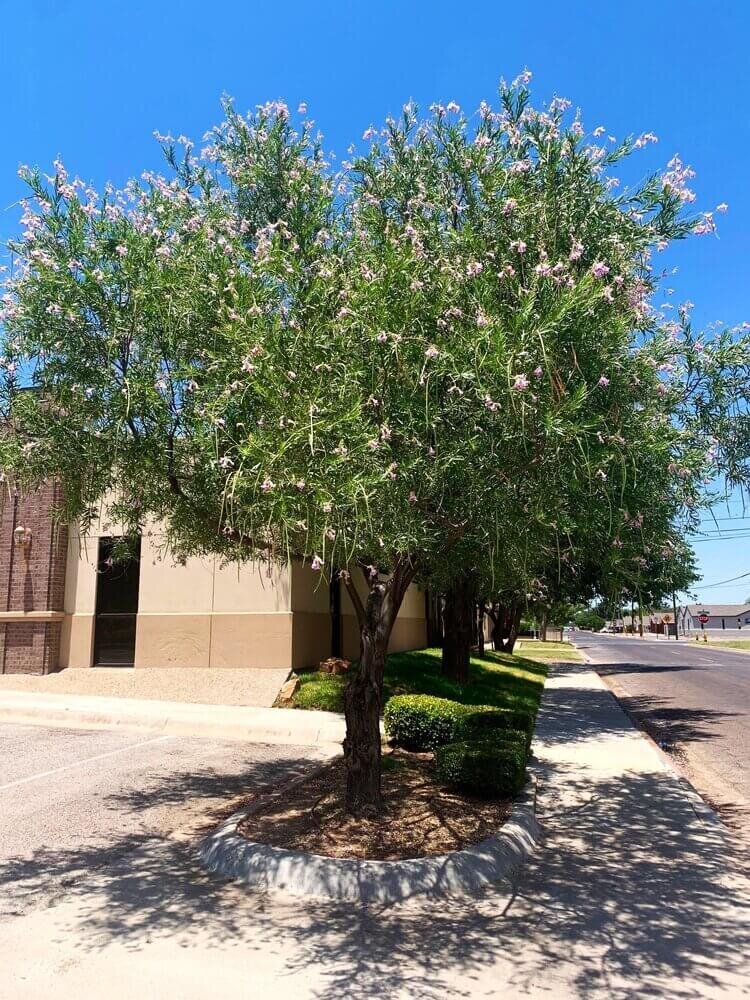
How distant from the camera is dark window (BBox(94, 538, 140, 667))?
60.5ft

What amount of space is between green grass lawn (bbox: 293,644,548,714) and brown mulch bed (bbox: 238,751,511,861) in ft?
21.1

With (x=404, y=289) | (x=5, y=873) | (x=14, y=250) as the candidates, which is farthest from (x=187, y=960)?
(x=14, y=250)

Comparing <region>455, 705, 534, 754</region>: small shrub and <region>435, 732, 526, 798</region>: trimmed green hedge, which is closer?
<region>435, 732, 526, 798</region>: trimmed green hedge

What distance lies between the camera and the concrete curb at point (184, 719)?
13.4 meters

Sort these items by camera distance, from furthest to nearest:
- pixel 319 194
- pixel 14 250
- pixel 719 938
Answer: pixel 319 194 < pixel 14 250 < pixel 719 938

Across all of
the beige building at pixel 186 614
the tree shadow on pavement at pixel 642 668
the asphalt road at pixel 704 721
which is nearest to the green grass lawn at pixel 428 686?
the beige building at pixel 186 614

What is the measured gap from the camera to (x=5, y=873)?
6398 mm

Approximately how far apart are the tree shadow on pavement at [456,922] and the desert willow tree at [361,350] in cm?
194

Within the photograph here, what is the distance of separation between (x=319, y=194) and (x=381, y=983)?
669cm

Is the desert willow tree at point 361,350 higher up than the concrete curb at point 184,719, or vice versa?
the desert willow tree at point 361,350

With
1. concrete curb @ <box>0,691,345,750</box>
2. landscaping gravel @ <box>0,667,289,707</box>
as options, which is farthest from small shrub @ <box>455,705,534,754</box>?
landscaping gravel @ <box>0,667,289,707</box>

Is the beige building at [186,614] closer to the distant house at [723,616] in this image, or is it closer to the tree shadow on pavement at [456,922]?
the tree shadow on pavement at [456,922]

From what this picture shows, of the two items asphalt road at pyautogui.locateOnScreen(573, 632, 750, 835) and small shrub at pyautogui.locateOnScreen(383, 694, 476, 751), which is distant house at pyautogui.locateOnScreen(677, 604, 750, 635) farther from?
small shrub at pyautogui.locateOnScreen(383, 694, 476, 751)

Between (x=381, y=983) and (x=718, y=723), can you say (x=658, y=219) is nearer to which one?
(x=381, y=983)
